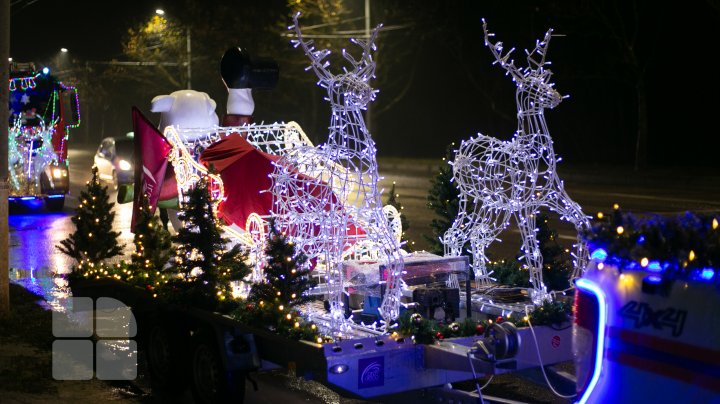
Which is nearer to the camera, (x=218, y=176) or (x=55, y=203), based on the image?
(x=218, y=176)

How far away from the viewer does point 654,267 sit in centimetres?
378

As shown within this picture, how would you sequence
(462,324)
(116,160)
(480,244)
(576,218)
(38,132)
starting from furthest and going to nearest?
(116,160)
(38,132)
(480,244)
(576,218)
(462,324)

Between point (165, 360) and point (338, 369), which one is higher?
point (338, 369)

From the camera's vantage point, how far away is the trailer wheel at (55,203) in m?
20.7

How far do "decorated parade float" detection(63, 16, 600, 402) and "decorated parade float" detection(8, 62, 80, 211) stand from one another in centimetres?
1178

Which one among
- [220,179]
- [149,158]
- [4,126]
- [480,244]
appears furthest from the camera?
[149,158]

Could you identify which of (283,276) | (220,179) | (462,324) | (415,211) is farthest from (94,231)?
(415,211)

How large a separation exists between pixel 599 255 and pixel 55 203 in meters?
18.6

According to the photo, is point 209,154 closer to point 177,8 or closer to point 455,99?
point 455,99

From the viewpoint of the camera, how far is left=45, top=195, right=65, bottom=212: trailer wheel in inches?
814

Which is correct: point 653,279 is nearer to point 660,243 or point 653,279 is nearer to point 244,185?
point 660,243

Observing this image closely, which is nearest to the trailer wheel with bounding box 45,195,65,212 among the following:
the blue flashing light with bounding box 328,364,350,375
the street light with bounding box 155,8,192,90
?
the blue flashing light with bounding box 328,364,350,375

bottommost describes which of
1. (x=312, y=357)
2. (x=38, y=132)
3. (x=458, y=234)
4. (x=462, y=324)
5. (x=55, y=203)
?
(x=55, y=203)

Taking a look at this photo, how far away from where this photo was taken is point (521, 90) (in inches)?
273
